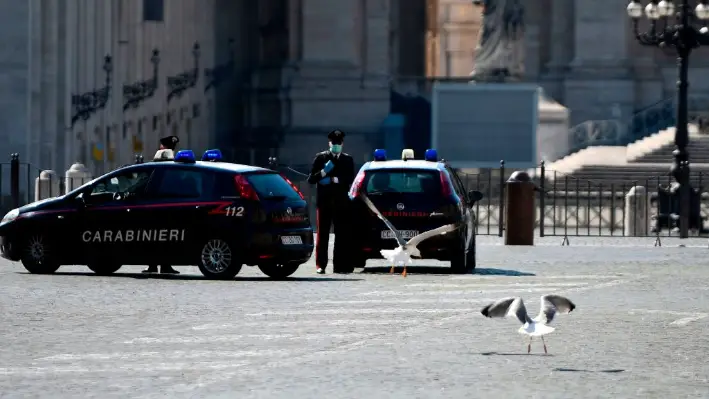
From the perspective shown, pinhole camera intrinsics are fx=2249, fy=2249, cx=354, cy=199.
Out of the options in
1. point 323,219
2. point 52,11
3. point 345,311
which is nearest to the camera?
point 345,311

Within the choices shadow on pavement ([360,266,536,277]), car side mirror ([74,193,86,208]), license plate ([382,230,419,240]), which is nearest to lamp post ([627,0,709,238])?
shadow on pavement ([360,266,536,277])

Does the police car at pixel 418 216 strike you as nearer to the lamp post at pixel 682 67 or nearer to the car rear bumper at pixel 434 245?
the car rear bumper at pixel 434 245

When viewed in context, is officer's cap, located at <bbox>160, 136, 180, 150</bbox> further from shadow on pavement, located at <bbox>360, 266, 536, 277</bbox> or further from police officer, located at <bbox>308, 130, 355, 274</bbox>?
shadow on pavement, located at <bbox>360, 266, 536, 277</bbox>

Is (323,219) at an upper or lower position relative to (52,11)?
lower

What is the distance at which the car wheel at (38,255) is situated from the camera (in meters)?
25.0

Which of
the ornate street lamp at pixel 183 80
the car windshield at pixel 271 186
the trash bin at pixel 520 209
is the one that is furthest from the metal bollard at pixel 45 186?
the ornate street lamp at pixel 183 80

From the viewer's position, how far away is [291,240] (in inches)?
959

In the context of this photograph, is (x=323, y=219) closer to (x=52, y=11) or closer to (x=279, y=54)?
(x=52, y=11)

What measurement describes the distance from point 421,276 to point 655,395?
12646 millimetres

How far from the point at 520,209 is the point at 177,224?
37.7 ft

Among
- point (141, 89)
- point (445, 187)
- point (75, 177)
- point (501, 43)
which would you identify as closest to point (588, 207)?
point (75, 177)

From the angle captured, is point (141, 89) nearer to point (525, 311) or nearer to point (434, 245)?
point (434, 245)

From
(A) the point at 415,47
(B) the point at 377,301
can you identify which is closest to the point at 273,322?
(B) the point at 377,301

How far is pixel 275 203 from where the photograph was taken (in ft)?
80.2
